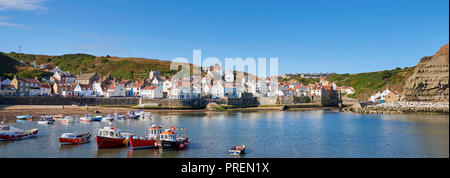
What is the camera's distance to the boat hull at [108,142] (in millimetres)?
23737

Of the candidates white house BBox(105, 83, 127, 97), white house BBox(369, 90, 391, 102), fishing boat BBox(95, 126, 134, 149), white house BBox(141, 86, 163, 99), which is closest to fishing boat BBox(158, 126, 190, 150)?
fishing boat BBox(95, 126, 134, 149)

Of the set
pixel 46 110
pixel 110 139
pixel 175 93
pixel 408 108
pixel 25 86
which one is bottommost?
pixel 110 139

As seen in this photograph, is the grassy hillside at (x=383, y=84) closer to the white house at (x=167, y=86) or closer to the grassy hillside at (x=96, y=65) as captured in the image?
the white house at (x=167, y=86)

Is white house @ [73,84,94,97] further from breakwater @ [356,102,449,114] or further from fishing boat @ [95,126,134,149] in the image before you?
breakwater @ [356,102,449,114]

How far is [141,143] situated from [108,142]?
2.51 metres

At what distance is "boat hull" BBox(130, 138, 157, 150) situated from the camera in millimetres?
23500

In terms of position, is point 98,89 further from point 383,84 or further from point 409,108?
point 383,84

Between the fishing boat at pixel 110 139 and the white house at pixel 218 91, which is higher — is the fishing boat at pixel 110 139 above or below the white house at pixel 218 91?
below

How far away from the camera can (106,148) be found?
24094 mm

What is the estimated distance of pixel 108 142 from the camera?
24094 millimetres

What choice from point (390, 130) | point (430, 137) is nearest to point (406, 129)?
point (390, 130)

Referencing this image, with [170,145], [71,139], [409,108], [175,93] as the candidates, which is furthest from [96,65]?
[170,145]

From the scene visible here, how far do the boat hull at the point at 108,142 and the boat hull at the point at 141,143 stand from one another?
135 cm

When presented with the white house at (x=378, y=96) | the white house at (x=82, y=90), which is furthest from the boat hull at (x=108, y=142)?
the white house at (x=378, y=96)
